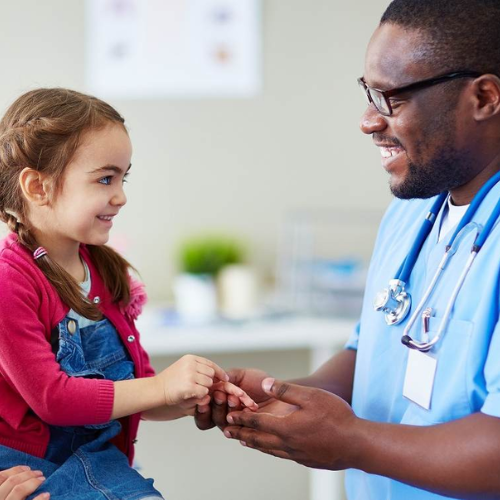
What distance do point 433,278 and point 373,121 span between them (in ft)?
0.88

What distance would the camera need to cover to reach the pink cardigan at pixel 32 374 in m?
1.17

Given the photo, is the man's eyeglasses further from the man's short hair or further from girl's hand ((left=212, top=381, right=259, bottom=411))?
girl's hand ((left=212, top=381, right=259, bottom=411))

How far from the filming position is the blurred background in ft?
9.58

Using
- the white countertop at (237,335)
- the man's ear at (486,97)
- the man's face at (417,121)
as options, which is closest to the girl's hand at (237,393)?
the man's face at (417,121)

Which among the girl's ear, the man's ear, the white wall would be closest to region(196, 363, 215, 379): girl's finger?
the girl's ear

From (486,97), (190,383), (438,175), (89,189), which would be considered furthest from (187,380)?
(486,97)

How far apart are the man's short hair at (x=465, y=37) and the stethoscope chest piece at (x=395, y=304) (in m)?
0.36

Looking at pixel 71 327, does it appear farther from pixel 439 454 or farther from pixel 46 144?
pixel 439 454

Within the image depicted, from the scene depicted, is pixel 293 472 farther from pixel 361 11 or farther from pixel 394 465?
pixel 394 465

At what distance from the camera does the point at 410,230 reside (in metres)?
1.46

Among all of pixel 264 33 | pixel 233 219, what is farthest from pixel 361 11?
pixel 233 219

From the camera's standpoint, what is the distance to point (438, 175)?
126 centimetres

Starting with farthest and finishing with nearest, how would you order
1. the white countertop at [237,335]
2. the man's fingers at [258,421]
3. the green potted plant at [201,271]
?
the green potted plant at [201,271] → the white countertop at [237,335] → the man's fingers at [258,421]

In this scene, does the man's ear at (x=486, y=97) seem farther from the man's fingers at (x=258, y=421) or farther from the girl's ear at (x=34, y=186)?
the girl's ear at (x=34, y=186)
